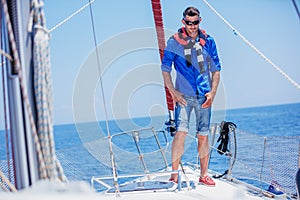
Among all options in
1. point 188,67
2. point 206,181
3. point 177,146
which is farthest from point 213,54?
point 206,181

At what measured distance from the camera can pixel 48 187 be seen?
1216 mm

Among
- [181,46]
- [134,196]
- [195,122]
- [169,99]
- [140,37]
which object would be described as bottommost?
[134,196]

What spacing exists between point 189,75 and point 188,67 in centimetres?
5

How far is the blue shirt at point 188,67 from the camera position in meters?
2.56

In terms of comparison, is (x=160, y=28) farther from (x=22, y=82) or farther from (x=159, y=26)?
(x=22, y=82)

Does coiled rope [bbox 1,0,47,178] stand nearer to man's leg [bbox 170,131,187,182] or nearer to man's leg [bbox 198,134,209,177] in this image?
man's leg [bbox 170,131,187,182]

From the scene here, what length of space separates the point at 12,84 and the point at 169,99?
203 centimetres

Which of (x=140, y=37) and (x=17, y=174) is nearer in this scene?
(x=17, y=174)

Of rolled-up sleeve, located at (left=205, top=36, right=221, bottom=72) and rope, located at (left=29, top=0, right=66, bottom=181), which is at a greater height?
rolled-up sleeve, located at (left=205, top=36, right=221, bottom=72)

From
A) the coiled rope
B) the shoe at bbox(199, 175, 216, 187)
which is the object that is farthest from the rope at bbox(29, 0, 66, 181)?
the shoe at bbox(199, 175, 216, 187)

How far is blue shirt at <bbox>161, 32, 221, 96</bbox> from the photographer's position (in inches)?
101

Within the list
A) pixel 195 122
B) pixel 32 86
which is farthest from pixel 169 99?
pixel 32 86

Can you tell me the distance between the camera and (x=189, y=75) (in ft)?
8.49

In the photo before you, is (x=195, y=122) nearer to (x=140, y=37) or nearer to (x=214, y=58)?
(x=214, y=58)
